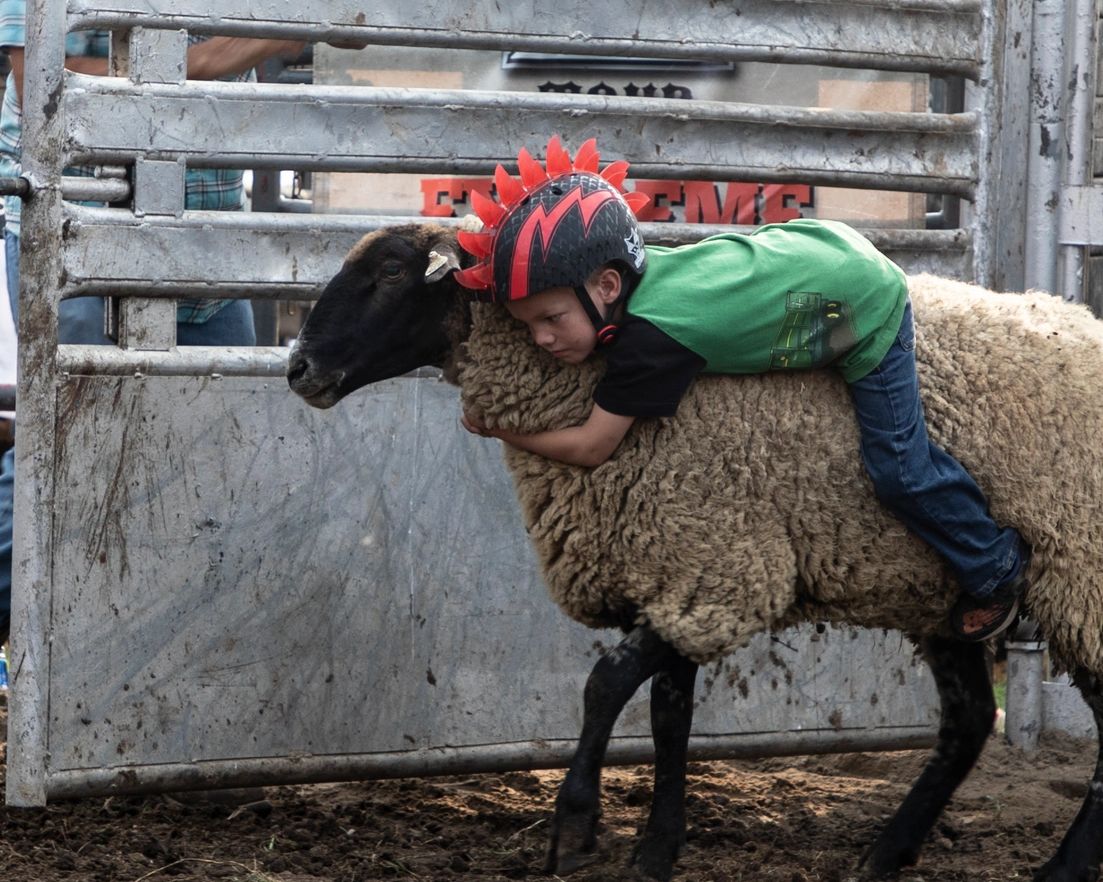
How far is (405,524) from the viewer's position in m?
4.45

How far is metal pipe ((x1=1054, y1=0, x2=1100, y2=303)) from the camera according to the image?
5.23 metres

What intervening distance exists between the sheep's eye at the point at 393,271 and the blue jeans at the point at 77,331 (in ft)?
3.25

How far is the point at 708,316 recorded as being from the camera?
3.43m

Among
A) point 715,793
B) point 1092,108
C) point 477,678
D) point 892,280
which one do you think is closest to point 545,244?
point 892,280

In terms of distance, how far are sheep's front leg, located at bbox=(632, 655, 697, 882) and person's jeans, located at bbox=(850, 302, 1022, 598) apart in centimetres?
63

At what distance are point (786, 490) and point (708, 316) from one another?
48 centimetres

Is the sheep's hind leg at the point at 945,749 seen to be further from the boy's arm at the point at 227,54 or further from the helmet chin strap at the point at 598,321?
the boy's arm at the point at 227,54

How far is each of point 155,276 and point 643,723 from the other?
194 centimetres

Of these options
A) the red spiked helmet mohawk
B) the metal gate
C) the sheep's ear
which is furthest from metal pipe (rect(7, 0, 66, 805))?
the red spiked helmet mohawk

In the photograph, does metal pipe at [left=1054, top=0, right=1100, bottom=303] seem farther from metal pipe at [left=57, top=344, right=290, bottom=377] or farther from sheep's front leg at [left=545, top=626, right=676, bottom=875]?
metal pipe at [left=57, top=344, right=290, bottom=377]

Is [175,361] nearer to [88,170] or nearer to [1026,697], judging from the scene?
[88,170]

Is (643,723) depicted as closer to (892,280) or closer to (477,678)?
(477,678)

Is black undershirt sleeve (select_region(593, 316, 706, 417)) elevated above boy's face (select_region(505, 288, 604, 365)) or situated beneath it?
situated beneath

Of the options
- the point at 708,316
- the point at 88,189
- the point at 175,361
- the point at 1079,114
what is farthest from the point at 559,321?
the point at 1079,114
